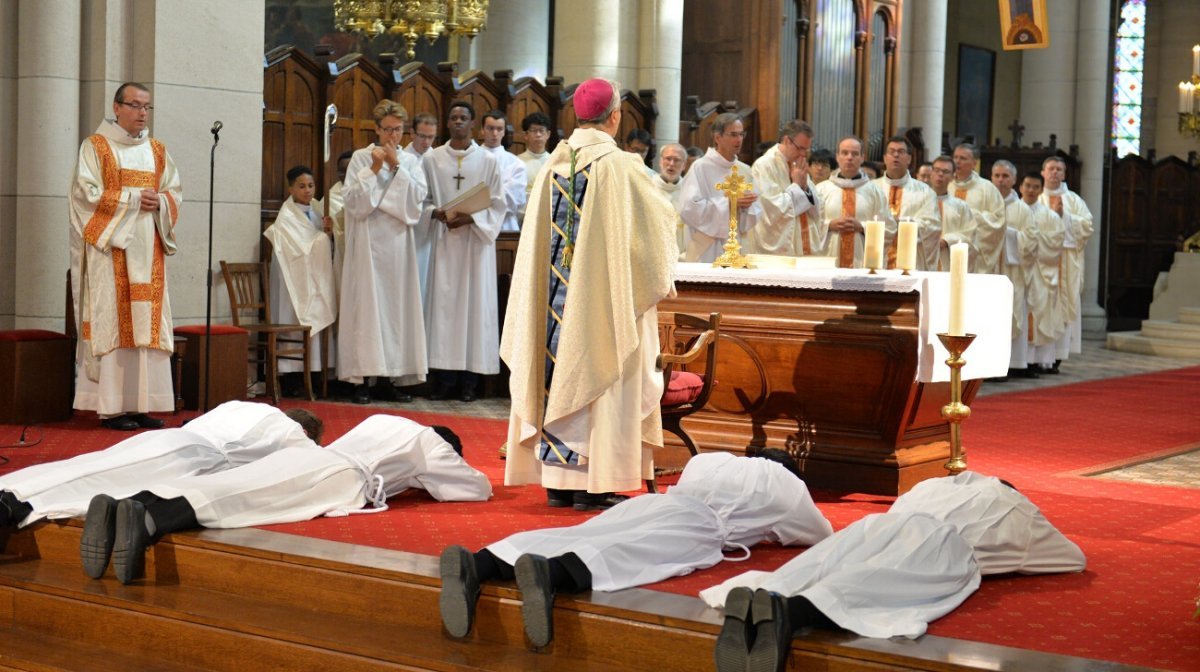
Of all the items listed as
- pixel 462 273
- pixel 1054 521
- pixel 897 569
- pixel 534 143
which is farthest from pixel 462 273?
pixel 897 569

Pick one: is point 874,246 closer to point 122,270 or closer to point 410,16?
point 122,270

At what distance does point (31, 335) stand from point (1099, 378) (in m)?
9.02

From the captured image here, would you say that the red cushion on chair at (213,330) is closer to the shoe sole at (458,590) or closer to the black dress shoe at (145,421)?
the black dress shoe at (145,421)

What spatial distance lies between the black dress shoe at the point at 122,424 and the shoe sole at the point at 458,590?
13.1 feet

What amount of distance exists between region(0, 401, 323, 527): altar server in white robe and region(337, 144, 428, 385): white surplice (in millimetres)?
3479

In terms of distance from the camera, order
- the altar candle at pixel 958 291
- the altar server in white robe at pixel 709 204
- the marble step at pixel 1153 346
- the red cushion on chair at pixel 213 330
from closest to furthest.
Answer: 1. the altar candle at pixel 958 291
2. the red cushion on chair at pixel 213 330
3. the altar server in white robe at pixel 709 204
4. the marble step at pixel 1153 346

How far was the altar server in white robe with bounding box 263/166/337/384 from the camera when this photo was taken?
963 cm

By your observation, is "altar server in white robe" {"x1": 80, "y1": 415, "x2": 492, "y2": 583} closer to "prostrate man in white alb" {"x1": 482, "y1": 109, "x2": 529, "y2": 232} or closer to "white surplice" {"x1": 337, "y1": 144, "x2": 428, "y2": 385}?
"white surplice" {"x1": 337, "y1": 144, "x2": 428, "y2": 385}

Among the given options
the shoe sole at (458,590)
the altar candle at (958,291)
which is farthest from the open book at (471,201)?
the shoe sole at (458,590)

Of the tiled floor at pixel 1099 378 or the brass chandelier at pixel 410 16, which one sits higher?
the brass chandelier at pixel 410 16

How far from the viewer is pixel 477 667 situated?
4.09 m

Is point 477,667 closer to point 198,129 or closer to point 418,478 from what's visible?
point 418,478

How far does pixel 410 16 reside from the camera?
14.3 metres

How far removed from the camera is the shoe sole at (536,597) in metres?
4.22
